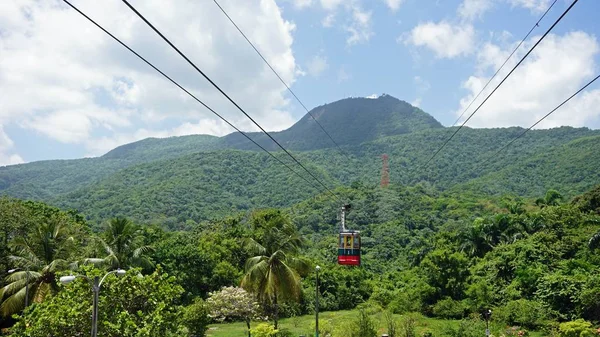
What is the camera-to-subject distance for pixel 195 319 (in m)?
28.0

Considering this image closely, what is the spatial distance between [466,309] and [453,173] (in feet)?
385

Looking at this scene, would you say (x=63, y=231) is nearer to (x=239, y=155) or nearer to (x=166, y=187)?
(x=166, y=187)

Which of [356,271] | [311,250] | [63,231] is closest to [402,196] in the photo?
[311,250]

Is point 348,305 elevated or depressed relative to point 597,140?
depressed

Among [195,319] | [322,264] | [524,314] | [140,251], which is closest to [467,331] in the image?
[524,314]

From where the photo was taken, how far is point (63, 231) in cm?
3325

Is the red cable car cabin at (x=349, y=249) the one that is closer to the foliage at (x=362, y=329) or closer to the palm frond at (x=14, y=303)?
the foliage at (x=362, y=329)

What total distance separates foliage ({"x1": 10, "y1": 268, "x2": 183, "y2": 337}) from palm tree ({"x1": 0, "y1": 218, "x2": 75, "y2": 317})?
949cm

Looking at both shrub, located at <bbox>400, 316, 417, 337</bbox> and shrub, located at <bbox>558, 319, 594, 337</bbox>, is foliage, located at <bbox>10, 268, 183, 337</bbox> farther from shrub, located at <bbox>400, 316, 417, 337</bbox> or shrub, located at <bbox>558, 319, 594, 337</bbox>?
shrub, located at <bbox>558, 319, 594, 337</bbox>

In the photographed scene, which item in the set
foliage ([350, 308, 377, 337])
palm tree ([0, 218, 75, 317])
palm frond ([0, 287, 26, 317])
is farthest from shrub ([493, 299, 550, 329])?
palm frond ([0, 287, 26, 317])

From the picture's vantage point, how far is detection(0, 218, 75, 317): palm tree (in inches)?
1096

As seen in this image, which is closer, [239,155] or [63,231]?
[63,231]

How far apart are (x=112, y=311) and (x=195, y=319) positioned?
10.9 meters

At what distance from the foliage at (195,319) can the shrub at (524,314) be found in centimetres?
2216
